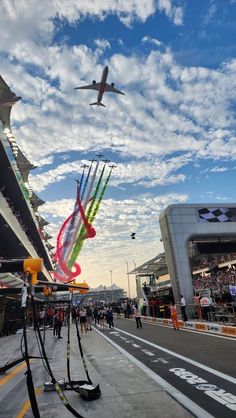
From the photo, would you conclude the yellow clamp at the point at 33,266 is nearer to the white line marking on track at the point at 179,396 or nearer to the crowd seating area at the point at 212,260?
the white line marking on track at the point at 179,396

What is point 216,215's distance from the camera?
29.2m

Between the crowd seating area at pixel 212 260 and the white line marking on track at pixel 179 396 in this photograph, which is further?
the crowd seating area at pixel 212 260

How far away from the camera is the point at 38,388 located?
7.50 meters

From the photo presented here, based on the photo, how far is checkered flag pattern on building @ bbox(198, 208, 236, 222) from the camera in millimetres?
29109

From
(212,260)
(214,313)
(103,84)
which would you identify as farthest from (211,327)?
(212,260)

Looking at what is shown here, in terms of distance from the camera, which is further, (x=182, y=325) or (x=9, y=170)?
(x=9, y=170)

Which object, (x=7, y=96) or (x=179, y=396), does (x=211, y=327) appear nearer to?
(x=179, y=396)

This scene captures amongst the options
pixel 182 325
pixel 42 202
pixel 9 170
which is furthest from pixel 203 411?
pixel 42 202

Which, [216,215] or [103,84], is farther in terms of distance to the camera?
[103,84]

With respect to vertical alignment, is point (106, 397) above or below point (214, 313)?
below

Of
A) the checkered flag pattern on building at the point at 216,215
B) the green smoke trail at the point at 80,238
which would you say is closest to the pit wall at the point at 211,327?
the checkered flag pattern on building at the point at 216,215

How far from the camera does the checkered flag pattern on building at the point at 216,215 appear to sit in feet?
95.5

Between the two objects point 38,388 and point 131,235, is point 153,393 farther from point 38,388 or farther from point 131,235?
point 131,235

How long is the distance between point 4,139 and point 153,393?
1959 centimetres
